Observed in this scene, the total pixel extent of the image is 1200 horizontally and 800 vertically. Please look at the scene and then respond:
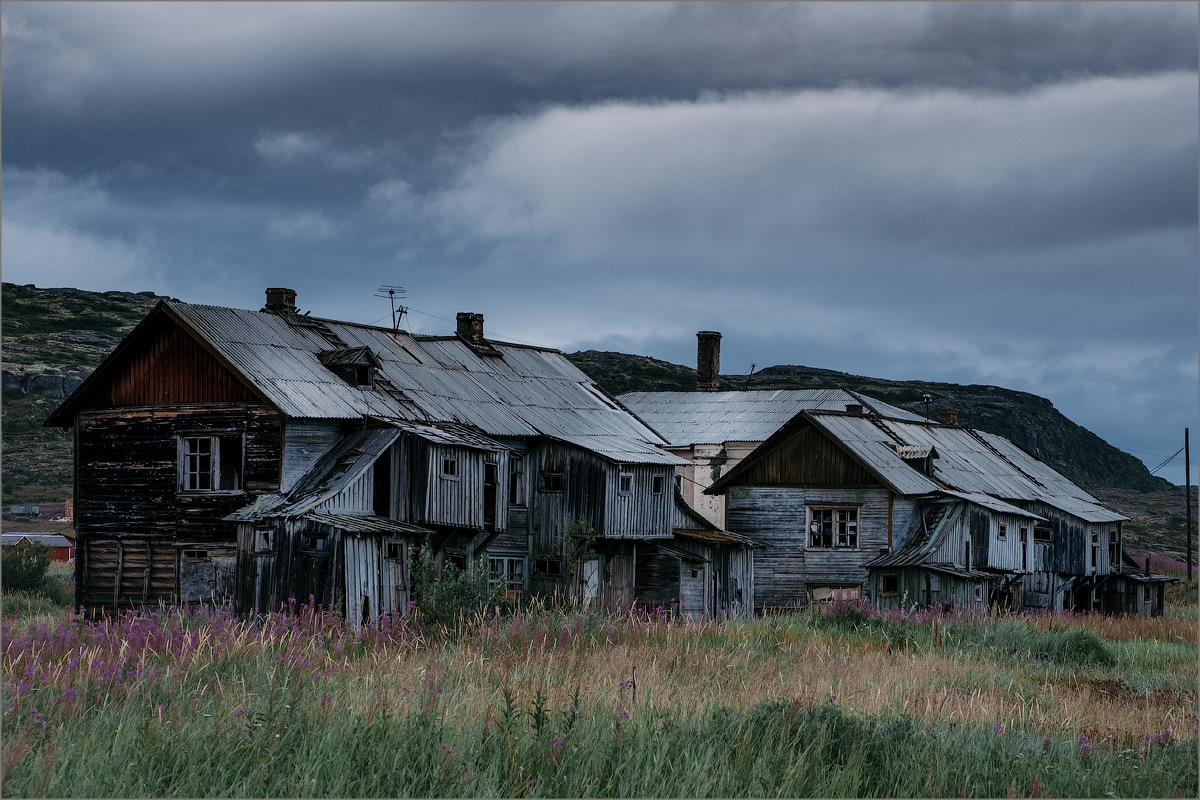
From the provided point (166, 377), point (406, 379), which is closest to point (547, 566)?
point (406, 379)

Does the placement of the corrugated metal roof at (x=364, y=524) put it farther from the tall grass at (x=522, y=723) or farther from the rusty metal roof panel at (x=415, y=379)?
the tall grass at (x=522, y=723)

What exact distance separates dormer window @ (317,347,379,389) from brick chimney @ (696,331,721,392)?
27.6 metres

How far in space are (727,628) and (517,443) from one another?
1826 cm

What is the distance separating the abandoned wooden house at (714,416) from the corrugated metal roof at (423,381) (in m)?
8.22

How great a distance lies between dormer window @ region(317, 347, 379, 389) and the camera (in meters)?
32.3

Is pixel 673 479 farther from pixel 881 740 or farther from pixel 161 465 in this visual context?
pixel 881 740

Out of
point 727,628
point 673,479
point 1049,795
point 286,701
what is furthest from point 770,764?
point 673,479

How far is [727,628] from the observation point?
57.6ft

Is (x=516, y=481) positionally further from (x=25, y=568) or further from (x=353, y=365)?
(x=25, y=568)

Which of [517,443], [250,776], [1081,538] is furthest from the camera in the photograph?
[1081,538]

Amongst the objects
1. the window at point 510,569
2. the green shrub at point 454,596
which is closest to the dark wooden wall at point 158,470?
the window at point 510,569

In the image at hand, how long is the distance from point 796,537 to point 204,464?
59.7 feet

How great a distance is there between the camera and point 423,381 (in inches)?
1394

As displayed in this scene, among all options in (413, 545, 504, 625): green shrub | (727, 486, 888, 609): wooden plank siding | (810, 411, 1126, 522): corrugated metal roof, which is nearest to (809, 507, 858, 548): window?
(727, 486, 888, 609): wooden plank siding
